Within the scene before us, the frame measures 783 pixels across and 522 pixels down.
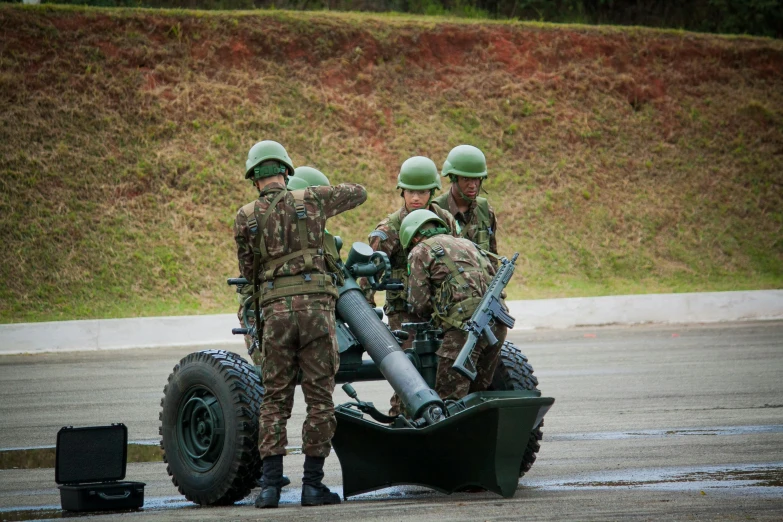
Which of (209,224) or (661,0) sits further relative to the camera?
(661,0)

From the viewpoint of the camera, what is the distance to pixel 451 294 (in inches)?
289

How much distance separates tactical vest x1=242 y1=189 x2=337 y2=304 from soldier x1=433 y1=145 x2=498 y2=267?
7.90 ft

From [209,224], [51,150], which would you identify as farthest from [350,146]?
[51,150]

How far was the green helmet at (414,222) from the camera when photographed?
7664 millimetres

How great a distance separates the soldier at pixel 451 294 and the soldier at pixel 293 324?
82 cm

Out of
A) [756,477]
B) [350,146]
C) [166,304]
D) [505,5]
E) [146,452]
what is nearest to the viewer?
[756,477]

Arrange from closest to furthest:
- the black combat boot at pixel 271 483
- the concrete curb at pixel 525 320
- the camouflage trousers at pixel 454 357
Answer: the black combat boot at pixel 271 483, the camouflage trousers at pixel 454 357, the concrete curb at pixel 525 320

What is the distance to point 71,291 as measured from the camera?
74.6ft

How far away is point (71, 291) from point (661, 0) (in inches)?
1009

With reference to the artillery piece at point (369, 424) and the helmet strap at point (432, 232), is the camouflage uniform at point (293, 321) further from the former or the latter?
the helmet strap at point (432, 232)

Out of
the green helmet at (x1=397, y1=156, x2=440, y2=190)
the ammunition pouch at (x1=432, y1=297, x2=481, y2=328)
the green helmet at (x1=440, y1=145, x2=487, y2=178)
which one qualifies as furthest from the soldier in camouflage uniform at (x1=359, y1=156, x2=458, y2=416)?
the ammunition pouch at (x1=432, y1=297, x2=481, y2=328)

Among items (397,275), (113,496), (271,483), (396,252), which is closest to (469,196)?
(396,252)

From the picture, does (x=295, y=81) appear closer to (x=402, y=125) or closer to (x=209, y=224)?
(x=402, y=125)

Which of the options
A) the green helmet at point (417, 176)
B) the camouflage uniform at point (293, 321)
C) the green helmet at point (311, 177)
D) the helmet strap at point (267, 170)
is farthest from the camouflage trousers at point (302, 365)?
the green helmet at point (417, 176)
